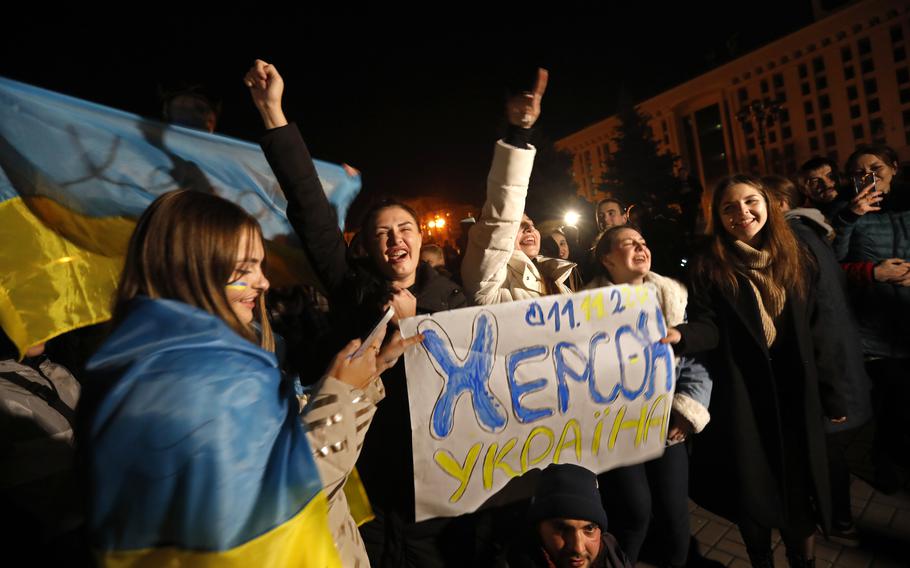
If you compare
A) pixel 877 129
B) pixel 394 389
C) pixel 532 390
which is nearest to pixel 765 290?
pixel 532 390

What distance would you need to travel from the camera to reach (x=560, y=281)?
8.75ft

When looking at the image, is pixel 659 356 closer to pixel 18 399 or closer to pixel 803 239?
pixel 803 239

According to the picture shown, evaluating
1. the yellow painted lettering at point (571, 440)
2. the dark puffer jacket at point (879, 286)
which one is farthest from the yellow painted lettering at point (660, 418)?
the dark puffer jacket at point (879, 286)

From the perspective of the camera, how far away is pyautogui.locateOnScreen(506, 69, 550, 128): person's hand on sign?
76.7 inches

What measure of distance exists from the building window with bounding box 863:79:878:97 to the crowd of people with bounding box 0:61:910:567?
56954mm

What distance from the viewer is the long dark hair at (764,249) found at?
7.70 feet

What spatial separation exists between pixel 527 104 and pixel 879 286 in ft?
8.45

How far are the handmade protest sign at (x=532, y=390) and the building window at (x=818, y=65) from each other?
5844 centimetres

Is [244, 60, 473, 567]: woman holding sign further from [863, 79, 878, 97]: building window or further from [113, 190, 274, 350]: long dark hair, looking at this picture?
[863, 79, 878, 97]: building window

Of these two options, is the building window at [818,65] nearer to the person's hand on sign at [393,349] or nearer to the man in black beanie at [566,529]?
the man in black beanie at [566,529]

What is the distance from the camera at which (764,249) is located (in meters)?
2.41

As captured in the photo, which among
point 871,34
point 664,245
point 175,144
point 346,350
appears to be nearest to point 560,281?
point 346,350

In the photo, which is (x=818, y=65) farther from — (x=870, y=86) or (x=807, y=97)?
(x=870, y=86)

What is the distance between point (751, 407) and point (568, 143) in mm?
61701
